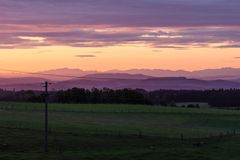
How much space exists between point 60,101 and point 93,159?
320 feet

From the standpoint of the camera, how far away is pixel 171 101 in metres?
154

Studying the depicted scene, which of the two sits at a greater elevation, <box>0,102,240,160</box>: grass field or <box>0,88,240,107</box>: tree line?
<box>0,88,240,107</box>: tree line

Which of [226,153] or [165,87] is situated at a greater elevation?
[165,87]

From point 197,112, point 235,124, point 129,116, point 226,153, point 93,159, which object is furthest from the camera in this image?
point 197,112

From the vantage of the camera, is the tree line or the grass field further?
the tree line

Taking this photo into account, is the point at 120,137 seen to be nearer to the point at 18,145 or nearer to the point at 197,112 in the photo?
the point at 18,145

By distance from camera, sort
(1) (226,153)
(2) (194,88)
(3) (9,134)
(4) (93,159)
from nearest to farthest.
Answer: (4) (93,159) → (1) (226,153) → (3) (9,134) → (2) (194,88)

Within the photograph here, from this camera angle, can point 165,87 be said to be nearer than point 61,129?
No

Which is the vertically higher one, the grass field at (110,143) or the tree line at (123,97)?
the tree line at (123,97)

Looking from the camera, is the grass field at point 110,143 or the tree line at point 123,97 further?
the tree line at point 123,97

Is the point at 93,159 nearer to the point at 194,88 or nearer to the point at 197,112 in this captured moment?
the point at 197,112

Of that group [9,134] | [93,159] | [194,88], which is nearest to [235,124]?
[9,134]

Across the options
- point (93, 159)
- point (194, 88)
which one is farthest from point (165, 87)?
point (93, 159)

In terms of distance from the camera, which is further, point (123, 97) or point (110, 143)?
point (123, 97)
